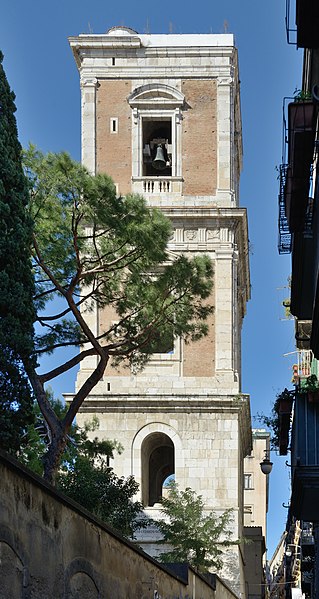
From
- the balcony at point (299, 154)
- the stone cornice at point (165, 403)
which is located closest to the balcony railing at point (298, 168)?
the balcony at point (299, 154)

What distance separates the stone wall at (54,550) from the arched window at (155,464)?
2555 cm

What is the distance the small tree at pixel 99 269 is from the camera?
3188cm

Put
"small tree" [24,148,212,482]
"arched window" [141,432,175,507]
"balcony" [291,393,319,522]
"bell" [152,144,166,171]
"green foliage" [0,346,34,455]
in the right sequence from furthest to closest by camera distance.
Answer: "bell" [152,144,166,171]
"arched window" [141,432,175,507]
"small tree" [24,148,212,482]
"green foliage" [0,346,34,455]
"balcony" [291,393,319,522]

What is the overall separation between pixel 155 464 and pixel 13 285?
83.0ft

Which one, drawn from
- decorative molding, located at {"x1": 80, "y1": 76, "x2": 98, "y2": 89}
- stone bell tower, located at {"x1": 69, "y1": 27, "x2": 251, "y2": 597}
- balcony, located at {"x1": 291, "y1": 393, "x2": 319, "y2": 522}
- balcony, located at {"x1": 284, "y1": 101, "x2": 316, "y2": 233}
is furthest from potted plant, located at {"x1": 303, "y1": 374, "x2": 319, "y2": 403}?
decorative molding, located at {"x1": 80, "y1": 76, "x2": 98, "y2": 89}

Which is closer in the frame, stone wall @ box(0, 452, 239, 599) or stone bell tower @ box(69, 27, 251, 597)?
stone wall @ box(0, 452, 239, 599)

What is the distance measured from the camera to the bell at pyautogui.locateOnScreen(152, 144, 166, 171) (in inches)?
1884

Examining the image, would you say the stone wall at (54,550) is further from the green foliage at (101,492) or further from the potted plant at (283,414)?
the green foliage at (101,492)

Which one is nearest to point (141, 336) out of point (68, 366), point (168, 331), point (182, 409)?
point (168, 331)

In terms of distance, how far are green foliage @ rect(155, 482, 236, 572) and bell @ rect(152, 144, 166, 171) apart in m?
11.3

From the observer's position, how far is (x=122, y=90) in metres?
48.3

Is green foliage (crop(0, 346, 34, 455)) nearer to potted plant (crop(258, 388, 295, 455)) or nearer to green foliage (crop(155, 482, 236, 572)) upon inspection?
potted plant (crop(258, 388, 295, 455))

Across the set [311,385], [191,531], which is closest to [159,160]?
[191,531]

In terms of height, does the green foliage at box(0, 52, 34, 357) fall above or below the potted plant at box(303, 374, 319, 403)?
above
